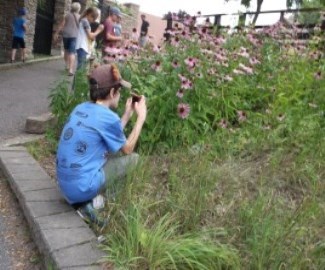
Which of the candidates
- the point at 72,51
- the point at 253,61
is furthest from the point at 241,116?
the point at 72,51

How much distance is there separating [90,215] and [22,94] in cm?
578

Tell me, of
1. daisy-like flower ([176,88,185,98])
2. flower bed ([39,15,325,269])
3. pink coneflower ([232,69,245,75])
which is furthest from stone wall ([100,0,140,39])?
daisy-like flower ([176,88,185,98])

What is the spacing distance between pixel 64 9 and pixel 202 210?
15.7m

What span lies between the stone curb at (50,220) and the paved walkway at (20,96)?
0.88 feet

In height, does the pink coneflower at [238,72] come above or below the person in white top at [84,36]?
below

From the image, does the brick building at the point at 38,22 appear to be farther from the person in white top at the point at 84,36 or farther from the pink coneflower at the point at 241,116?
the pink coneflower at the point at 241,116

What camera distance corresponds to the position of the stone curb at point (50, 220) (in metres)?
2.81

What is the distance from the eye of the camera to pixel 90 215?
11.0 feet

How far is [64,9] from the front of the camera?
17.6 meters

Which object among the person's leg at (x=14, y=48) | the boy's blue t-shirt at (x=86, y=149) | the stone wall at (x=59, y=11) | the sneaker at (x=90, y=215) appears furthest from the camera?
the stone wall at (x=59, y=11)

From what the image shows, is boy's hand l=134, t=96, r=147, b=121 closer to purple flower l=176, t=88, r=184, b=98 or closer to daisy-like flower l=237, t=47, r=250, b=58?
purple flower l=176, t=88, r=184, b=98

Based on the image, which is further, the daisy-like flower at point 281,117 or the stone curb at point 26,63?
the stone curb at point 26,63

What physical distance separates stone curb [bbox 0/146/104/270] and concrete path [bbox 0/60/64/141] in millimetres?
1284

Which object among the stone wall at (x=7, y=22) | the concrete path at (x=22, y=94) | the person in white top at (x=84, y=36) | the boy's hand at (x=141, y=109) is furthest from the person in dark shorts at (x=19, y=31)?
the boy's hand at (x=141, y=109)
